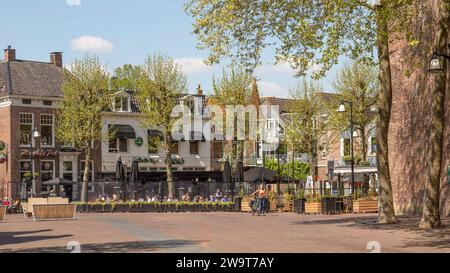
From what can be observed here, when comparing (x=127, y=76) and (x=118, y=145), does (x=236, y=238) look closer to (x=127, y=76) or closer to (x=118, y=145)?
(x=118, y=145)

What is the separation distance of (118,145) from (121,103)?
3.66 meters

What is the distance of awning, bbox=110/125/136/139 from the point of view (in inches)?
2554

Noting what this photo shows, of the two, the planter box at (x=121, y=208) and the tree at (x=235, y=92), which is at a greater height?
the tree at (x=235, y=92)

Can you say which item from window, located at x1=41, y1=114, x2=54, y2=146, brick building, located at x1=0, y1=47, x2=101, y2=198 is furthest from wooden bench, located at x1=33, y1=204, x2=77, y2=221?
window, located at x1=41, y1=114, x2=54, y2=146

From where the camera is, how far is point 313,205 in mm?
36312

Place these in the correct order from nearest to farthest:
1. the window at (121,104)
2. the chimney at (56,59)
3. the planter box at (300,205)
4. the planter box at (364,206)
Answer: the planter box at (364,206)
the planter box at (300,205)
the chimney at (56,59)
the window at (121,104)

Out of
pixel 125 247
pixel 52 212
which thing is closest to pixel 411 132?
pixel 52 212

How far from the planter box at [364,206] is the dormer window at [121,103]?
33.9m

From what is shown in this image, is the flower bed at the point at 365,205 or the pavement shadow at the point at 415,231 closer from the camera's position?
the pavement shadow at the point at 415,231

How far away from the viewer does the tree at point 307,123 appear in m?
62.7

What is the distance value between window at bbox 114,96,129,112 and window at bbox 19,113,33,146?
8.60 meters

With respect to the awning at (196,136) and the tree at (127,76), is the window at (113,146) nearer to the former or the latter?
the awning at (196,136)

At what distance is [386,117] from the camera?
1021 inches

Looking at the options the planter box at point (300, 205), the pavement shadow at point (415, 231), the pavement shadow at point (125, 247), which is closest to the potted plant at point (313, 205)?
the planter box at point (300, 205)
